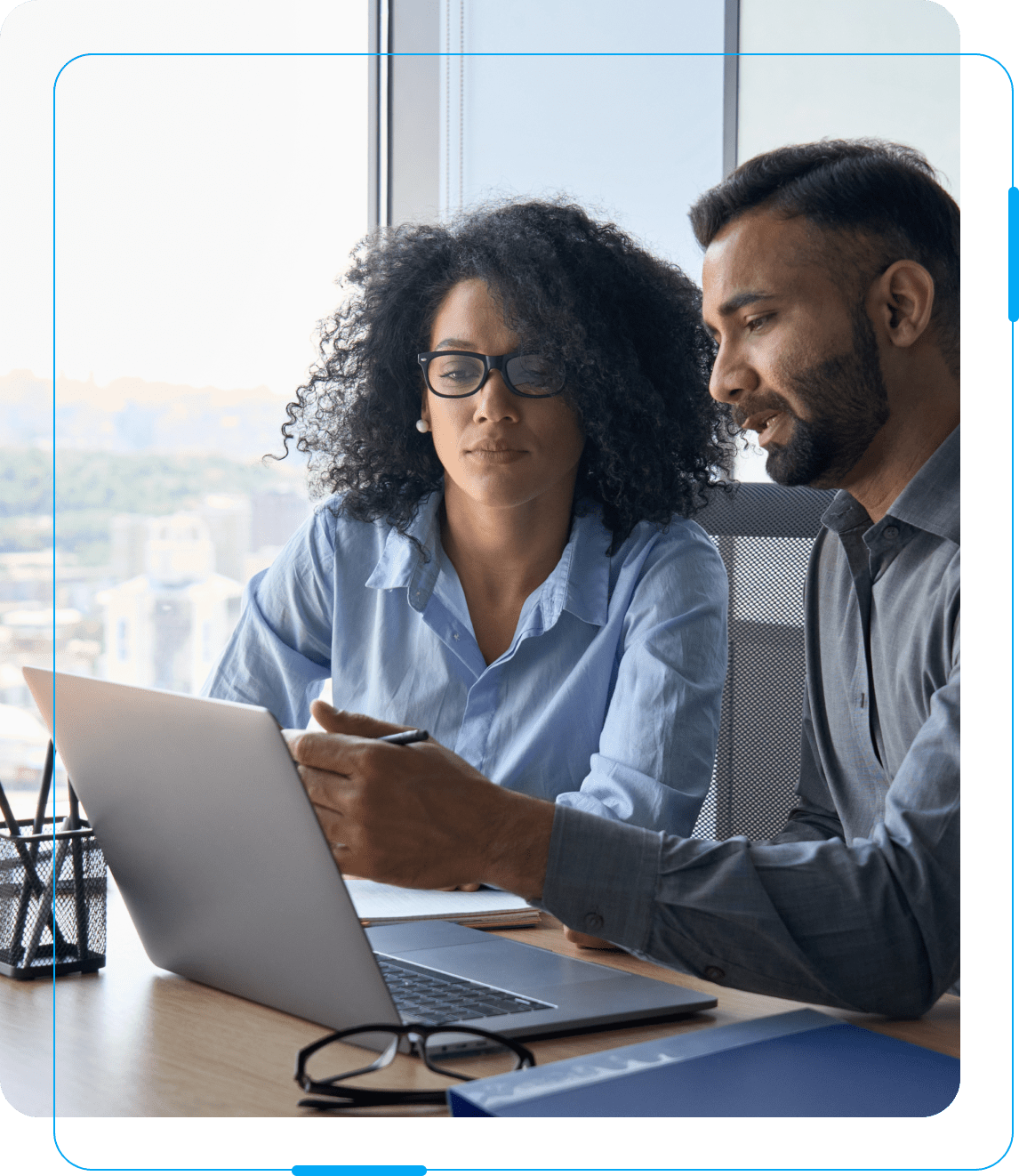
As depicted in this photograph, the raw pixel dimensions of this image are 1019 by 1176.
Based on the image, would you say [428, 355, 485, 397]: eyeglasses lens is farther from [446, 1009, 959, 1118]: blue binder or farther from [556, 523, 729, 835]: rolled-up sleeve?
[446, 1009, 959, 1118]: blue binder

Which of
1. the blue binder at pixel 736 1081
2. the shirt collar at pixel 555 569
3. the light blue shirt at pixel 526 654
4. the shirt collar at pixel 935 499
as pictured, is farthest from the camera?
the shirt collar at pixel 555 569

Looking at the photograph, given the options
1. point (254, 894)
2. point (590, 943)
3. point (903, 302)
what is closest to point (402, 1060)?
point (254, 894)

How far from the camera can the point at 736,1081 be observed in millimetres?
600

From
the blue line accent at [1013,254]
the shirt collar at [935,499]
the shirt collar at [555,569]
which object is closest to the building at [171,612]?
the shirt collar at [555,569]

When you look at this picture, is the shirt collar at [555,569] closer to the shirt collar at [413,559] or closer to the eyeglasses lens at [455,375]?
the shirt collar at [413,559]

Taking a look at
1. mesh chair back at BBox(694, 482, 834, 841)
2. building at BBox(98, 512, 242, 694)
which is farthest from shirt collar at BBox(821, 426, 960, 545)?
building at BBox(98, 512, 242, 694)

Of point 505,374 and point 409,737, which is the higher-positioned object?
point 505,374

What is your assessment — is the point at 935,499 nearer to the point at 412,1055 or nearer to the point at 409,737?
the point at 409,737

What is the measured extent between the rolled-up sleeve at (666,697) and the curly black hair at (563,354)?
92mm

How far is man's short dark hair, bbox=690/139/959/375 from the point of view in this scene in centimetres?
92

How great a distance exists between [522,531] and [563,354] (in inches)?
8.0

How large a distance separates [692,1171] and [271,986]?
28cm

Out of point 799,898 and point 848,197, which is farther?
point 848,197

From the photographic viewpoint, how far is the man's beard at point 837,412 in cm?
92
